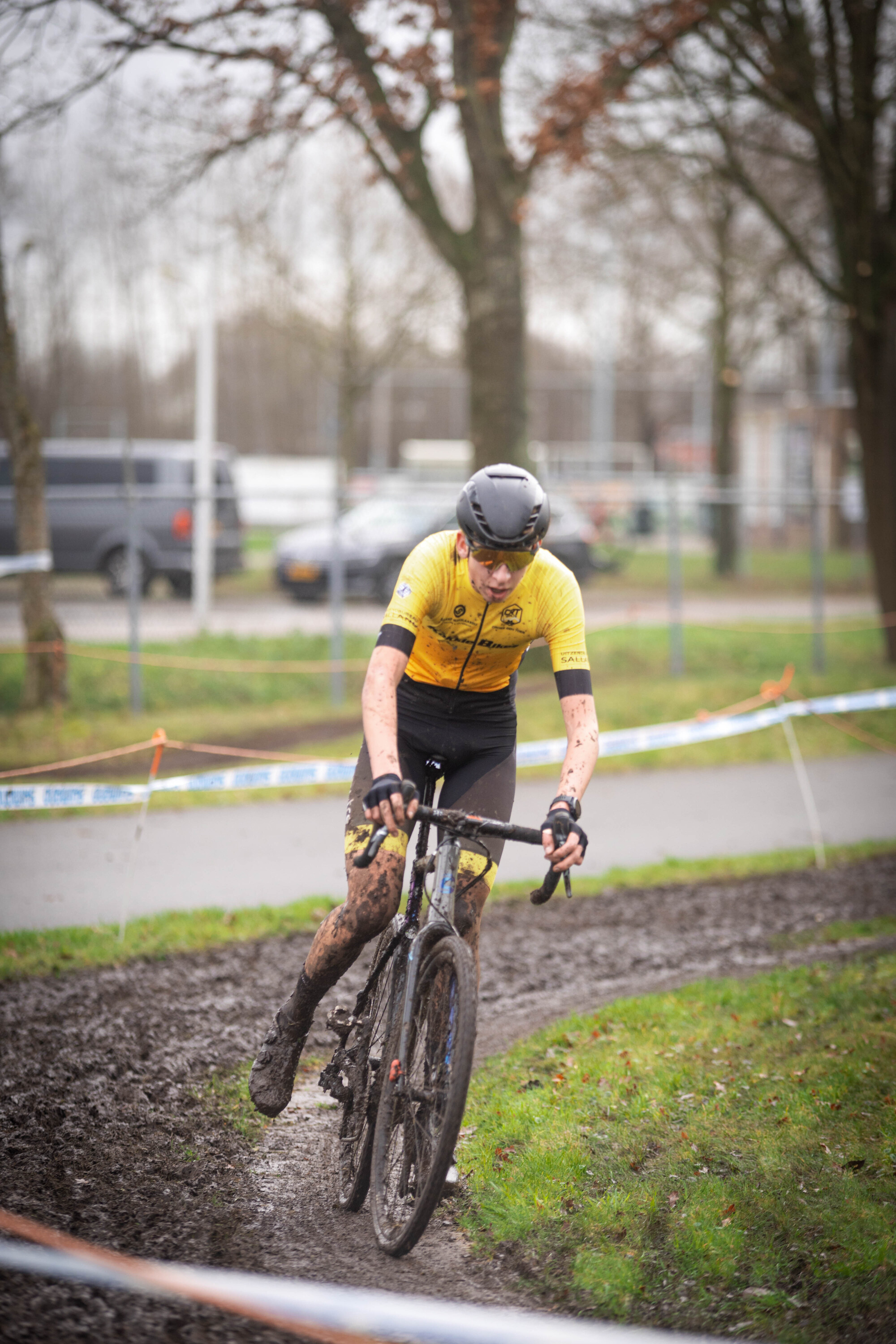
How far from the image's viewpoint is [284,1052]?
4145 millimetres

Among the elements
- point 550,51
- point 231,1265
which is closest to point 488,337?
point 550,51

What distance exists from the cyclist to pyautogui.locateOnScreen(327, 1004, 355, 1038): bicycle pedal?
8cm

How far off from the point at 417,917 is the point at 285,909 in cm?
337

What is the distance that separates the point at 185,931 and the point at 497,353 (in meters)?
8.63

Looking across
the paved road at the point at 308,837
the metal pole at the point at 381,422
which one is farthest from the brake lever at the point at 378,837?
the metal pole at the point at 381,422

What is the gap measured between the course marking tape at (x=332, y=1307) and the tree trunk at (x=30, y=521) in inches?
358

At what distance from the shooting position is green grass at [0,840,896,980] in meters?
6.17

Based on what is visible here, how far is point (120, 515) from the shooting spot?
18078mm

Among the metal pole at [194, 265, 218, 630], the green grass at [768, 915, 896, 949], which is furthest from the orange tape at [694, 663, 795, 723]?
the metal pole at [194, 265, 218, 630]

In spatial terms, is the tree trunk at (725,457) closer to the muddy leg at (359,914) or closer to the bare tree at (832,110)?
the bare tree at (832,110)

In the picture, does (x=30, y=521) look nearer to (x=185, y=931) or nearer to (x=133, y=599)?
(x=133, y=599)

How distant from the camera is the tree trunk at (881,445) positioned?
51.9 ft

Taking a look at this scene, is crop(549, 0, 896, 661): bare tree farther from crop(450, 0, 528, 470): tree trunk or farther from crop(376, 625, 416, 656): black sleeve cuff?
crop(376, 625, 416, 656): black sleeve cuff

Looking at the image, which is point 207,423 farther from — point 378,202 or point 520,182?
point 378,202
